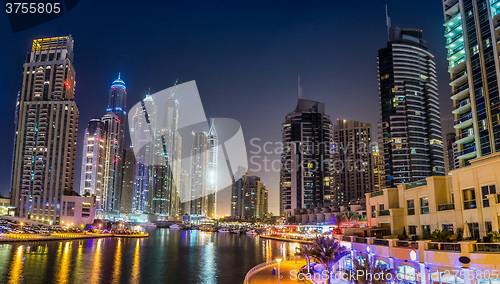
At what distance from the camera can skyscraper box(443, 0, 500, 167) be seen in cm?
6047

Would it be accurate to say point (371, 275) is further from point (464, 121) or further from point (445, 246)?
point (464, 121)

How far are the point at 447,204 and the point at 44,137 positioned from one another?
167 m

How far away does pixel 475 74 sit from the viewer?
63656mm

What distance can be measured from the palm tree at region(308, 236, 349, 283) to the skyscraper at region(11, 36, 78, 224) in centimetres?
14491

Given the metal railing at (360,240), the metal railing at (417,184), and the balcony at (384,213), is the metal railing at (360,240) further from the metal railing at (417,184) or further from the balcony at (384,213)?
the metal railing at (417,184)

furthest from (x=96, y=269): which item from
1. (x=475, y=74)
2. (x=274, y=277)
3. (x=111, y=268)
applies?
(x=475, y=74)

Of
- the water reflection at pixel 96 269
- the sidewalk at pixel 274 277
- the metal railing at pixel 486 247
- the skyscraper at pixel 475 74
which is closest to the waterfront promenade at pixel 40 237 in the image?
the water reflection at pixel 96 269

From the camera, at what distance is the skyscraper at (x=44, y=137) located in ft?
511

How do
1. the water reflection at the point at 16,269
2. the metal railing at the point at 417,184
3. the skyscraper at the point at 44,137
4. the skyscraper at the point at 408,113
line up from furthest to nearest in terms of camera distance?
1. the skyscraper at the point at 44,137
2. the skyscraper at the point at 408,113
3. the water reflection at the point at 16,269
4. the metal railing at the point at 417,184

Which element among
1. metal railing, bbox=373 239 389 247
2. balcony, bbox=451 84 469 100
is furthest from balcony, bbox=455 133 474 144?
metal railing, bbox=373 239 389 247

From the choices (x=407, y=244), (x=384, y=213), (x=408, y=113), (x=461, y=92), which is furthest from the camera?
(x=408, y=113)

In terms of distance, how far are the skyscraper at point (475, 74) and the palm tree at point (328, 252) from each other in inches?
1524

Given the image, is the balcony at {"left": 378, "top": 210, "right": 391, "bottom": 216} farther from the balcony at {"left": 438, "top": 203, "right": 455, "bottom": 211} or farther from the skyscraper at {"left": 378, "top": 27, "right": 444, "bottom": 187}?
the skyscraper at {"left": 378, "top": 27, "right": 444, "bottom": 187}

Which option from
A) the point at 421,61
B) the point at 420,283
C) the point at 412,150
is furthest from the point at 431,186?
the point at 421,61
